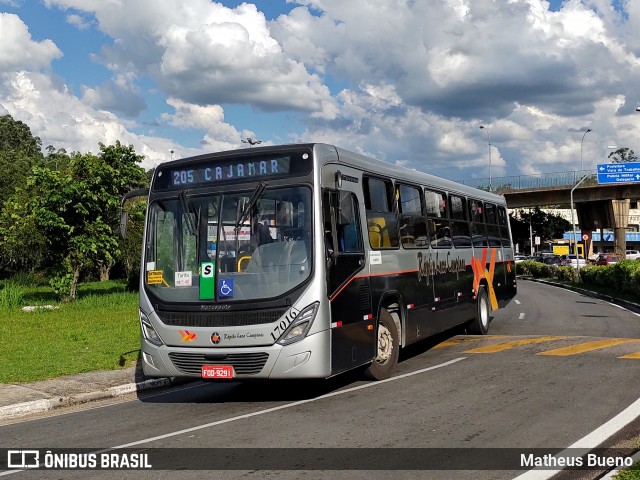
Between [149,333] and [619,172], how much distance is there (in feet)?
161

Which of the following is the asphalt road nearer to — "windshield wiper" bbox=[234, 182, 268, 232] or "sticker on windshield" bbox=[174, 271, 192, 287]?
"sticker on windshield" bbox=[174, 271, 192, 287]

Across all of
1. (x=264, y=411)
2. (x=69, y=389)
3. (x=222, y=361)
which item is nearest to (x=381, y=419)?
(x=264, y=411)

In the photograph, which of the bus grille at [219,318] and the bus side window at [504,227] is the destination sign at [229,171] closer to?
the bus grille at [219,318]

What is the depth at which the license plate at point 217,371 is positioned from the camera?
8.58 metres

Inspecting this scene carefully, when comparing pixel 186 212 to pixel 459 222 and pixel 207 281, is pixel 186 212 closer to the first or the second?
pixel 207 281

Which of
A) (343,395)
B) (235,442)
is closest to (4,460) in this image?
(235,442)

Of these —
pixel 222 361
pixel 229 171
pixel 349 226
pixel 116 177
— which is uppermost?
pixel 116 177

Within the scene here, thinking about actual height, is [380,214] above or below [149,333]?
above

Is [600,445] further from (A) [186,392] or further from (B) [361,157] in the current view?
(A) [186,392]

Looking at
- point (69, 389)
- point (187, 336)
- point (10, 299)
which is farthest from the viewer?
point (10, 299)

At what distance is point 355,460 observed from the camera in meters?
6.23

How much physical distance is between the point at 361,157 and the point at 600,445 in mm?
5469

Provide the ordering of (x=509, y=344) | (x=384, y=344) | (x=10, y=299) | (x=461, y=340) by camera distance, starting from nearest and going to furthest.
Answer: (x=384, y=344)
(x=509, y=344)
(x=461, y=340)
(x=10, y=299)

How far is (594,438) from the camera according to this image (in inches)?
268
